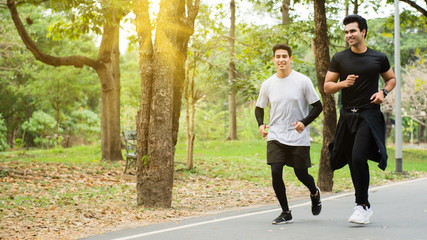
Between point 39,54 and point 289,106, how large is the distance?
1369 cm

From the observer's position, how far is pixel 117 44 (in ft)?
73.8

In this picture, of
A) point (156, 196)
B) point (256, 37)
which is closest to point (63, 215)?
point (156, 196)

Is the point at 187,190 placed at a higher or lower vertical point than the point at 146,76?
lower

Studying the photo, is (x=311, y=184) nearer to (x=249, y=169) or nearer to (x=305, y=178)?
(x=305, y=178)

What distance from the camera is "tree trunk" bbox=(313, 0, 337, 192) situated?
12156mm

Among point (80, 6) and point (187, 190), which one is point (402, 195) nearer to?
point (187, 190)

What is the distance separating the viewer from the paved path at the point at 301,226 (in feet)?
20.6

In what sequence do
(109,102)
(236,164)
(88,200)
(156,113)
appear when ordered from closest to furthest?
(156,113), (88,200), (109,102), (236,164)

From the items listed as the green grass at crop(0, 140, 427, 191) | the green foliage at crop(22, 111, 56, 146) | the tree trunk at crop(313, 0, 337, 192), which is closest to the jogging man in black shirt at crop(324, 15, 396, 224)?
the tree trunk at crop(313, 0, 337, 192)

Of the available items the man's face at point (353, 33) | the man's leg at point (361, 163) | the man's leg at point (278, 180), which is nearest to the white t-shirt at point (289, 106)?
the man's leg at point (278, 180)

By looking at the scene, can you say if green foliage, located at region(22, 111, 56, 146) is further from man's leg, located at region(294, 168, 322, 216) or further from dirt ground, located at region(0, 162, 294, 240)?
man's leg, located at region(294, 168, 322, 216)

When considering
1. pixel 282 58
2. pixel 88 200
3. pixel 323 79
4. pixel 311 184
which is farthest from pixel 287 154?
pixel 323 79

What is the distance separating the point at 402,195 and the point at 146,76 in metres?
5.06

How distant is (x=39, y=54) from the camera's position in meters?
18.9
